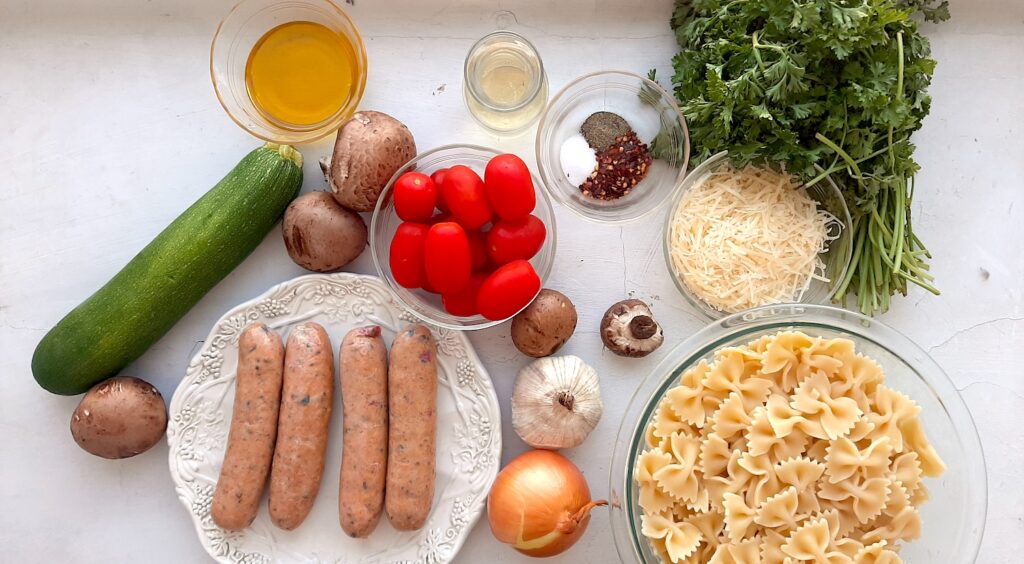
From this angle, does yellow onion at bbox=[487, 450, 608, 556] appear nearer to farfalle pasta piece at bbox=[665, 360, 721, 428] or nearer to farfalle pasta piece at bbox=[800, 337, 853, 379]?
farfalle pasta piece at bbox=[665, 360, 721, 428]

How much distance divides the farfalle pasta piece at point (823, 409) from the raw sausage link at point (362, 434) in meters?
0.92

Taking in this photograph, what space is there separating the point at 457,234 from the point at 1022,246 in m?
1.47

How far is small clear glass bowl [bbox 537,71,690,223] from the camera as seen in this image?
175 centimetres

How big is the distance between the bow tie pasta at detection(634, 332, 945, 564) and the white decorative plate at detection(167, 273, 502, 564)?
0.47 metres

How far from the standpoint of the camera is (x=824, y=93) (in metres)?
1.51

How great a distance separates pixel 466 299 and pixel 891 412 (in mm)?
926

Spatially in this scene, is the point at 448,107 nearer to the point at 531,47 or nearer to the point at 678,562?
the point at 531,47

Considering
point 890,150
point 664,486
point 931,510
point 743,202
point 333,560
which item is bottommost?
point 333,560

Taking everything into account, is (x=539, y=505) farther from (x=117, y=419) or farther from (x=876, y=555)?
(x=117, y=419)

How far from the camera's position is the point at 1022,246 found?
1.82 m

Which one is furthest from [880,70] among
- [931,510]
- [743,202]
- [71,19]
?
[71,19]

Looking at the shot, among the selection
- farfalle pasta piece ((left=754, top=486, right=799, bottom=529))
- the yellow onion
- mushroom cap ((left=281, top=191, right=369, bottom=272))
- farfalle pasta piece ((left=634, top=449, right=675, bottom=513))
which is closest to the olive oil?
mushroom cap ((left=281, top=191, right=369, bottom=272))

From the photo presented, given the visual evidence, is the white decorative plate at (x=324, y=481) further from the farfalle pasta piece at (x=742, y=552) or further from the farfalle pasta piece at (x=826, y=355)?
the farfalle pasta piece at (x=826, y=355)

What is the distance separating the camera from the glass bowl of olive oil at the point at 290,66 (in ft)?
5.66
